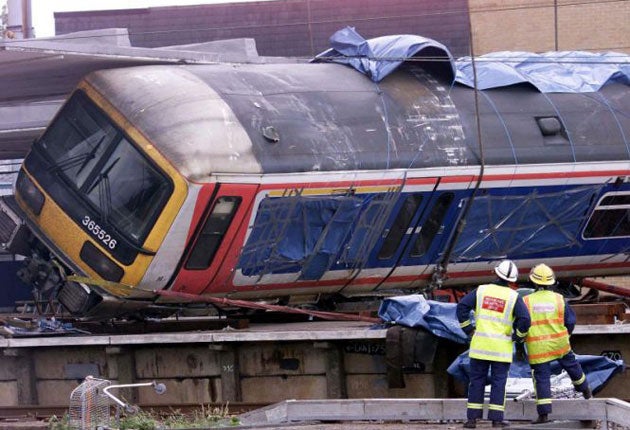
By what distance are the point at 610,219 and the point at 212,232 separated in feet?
18.4

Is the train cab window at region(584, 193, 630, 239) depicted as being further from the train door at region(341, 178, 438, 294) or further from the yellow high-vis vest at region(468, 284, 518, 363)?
the yellow high-vis vest at region(468, 284, 518, 363)

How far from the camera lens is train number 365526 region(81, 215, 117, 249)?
12664 mm

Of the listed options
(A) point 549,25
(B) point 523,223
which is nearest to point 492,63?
(B) point 523,223

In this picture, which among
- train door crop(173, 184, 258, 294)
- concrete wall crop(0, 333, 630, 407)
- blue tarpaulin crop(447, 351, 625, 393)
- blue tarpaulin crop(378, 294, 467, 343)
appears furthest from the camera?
train door crop(173, 184, 258, 294)

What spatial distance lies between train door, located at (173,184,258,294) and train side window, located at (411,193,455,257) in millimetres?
2440

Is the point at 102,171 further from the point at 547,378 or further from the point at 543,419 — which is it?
the point at 543,419

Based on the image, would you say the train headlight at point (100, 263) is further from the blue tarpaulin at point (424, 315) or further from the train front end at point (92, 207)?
the blue tarpaulin at point (424, 315)

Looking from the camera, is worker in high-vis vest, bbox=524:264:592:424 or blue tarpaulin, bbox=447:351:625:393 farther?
blue tarpaulin, bbox=447:351:625:393

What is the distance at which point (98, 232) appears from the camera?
41.9 ft

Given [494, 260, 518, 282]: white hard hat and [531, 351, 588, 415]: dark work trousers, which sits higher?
[494, 260, 518, 282]: white hard hat

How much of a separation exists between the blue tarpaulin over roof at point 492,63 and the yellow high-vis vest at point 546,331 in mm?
4922

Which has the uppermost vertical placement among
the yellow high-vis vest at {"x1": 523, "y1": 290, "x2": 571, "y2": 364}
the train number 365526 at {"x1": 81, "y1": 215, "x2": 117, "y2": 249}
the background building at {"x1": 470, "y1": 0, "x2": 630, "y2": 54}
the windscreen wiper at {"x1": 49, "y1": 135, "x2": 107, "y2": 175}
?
the background building at {"x1": 470, "y1": 0, "x2": 630, "y2": 54}

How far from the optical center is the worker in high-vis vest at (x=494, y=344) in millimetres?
9875

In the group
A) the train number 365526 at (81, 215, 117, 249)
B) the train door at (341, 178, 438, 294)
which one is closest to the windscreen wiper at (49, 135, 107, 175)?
the train number 365526 at (81, 215, 117, 249)
